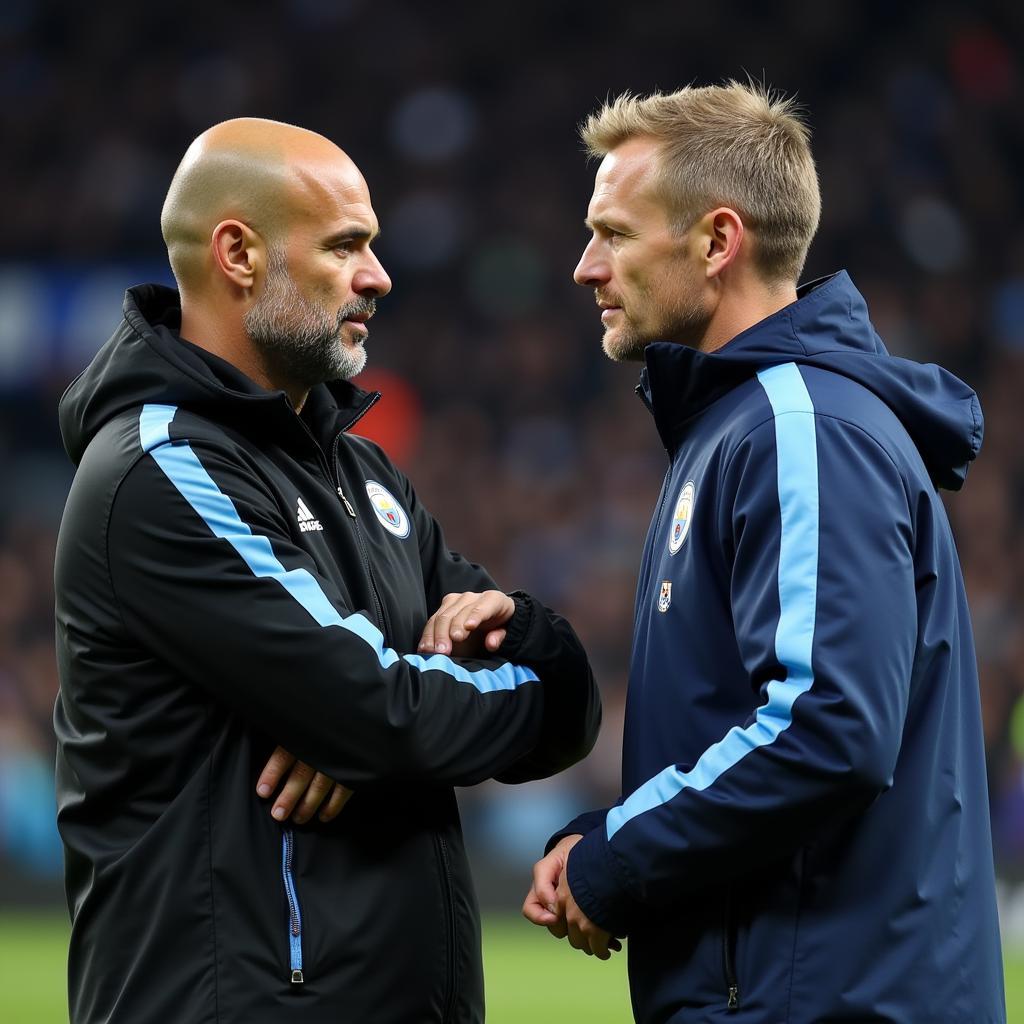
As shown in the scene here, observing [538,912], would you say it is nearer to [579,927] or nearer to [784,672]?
[579,927]

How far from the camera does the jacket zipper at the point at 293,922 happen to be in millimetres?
2338

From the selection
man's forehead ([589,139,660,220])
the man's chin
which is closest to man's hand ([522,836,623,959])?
the man's chin

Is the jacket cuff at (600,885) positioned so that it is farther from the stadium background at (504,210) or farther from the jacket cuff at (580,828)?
the stadium background at (504,210)

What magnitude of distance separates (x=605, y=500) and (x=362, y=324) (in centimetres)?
739

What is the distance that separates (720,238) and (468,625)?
756 millimetres

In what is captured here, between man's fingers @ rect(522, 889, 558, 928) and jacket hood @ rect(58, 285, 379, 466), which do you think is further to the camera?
jacket hood @ rect(58, 285, 379, 466)

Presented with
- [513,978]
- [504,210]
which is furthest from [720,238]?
[504,210]

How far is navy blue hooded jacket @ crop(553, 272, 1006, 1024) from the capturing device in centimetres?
212

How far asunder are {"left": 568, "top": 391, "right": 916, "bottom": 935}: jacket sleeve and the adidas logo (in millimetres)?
714

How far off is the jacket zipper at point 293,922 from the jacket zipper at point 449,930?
0.27 meters

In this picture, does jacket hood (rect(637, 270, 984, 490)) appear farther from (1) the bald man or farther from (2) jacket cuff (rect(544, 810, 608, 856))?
(2) jacket cuff (rect(544, 810, 608, 856))

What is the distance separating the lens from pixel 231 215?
8.75 feet

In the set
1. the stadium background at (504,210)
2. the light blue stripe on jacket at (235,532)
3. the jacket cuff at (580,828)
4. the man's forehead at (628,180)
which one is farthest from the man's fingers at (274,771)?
the stadium background at (504,210)

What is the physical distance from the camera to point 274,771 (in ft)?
7.79
